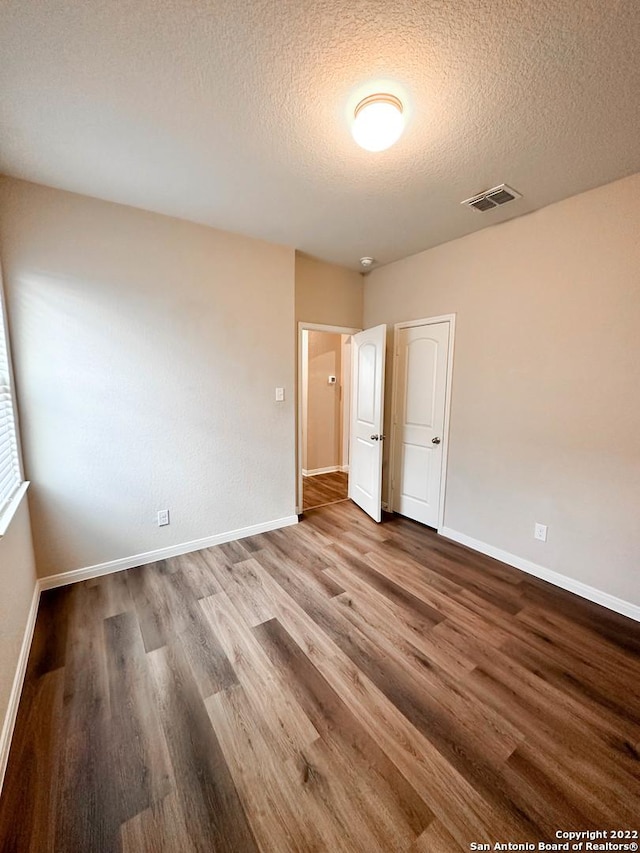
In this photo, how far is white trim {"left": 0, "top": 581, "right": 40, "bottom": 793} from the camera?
4.06 feet

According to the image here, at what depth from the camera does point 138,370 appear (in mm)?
2490

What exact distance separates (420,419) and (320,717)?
2.54m

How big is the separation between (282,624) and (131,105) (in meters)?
2.78

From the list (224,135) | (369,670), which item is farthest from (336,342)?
(369,670)

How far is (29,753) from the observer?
128 centimetres

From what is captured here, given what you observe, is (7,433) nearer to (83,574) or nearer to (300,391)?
(83,574)

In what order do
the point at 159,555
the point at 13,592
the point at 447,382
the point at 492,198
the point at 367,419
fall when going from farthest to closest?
the point at 367,419
the point at 447,382
the point at 159,555
the point at 492,198
the point at 13,592

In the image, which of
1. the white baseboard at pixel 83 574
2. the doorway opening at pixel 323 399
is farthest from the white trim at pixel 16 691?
the doorway opening at pixel 323 399

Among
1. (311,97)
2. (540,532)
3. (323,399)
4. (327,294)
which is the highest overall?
(311,97)

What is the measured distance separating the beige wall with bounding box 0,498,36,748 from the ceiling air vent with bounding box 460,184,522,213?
10.8 ft

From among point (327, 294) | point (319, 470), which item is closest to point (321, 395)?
point (319, 470)

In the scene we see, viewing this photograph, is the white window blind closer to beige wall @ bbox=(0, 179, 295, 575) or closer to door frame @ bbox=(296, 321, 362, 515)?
beige wall @ bbox=(0, 179, 295, 575)

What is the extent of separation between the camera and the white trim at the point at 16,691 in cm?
124

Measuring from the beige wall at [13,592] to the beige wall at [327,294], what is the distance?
2737mm
